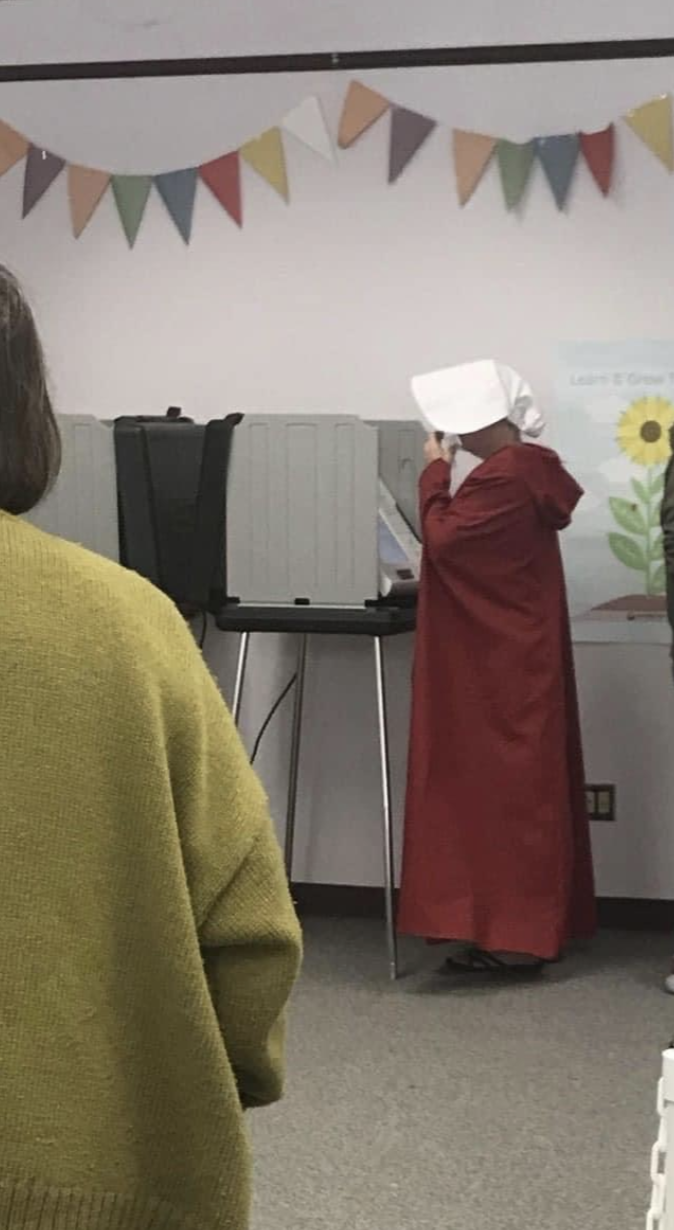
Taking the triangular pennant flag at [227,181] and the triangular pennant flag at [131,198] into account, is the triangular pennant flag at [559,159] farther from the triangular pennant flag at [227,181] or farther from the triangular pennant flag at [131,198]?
the triangular pennant flag at [131,198]

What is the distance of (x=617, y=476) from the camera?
368 cm

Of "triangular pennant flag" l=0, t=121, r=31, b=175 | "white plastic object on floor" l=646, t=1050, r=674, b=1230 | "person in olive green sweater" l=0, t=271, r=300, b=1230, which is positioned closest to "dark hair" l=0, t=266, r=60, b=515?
"person in olive green sweater" l=0, t=271, r=300, b=1230

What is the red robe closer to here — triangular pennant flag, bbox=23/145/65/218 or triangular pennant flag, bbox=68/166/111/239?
triangular pennant flag, bbox=68/166/111/239

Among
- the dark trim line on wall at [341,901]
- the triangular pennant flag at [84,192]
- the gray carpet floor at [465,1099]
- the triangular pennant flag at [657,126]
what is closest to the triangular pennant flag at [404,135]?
the triangular pennant flag at [657,126]

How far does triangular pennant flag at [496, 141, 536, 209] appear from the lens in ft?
12.0

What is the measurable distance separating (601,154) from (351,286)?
27.5 inches

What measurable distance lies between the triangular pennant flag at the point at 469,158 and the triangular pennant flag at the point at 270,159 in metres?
0.45

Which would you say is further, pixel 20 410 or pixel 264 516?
pixel 264 516

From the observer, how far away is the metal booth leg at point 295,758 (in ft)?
12.5

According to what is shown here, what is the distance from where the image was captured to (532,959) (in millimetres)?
3424

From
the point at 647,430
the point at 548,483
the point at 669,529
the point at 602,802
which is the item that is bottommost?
the point at 602,802

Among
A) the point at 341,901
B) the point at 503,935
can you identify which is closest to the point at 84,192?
the point at 341,901

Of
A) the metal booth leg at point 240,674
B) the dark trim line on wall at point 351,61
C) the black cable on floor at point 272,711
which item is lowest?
the black cable on floor at point 272,711

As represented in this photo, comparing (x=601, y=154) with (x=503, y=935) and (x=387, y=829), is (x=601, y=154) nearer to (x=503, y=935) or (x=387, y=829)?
(x=387, y=829)
